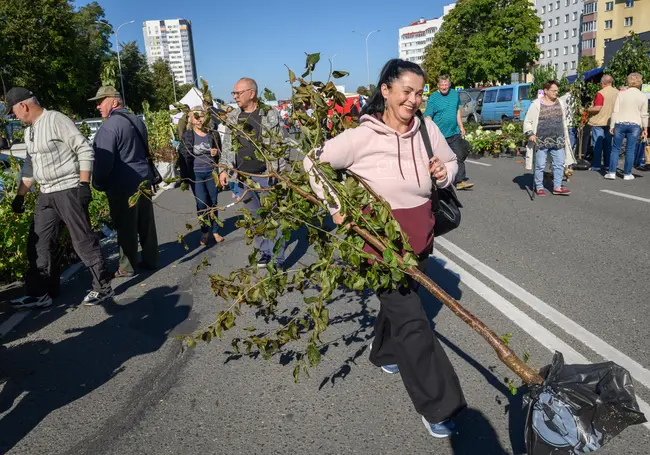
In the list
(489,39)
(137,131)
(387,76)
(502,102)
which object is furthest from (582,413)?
(489,39)

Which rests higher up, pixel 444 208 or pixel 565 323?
pixel 444 208

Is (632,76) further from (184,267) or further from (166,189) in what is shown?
(166,189)


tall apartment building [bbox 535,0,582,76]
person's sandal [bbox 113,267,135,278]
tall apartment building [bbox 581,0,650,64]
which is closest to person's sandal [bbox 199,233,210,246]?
person's sandal [bbox 113,267,135,278]

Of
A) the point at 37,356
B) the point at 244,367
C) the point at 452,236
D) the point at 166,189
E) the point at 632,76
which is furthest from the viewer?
the point at 166,189

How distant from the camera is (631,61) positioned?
13.9 metres

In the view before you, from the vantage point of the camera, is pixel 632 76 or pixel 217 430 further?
pixel 632 76

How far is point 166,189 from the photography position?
1370 centimetres

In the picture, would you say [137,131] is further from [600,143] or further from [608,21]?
[608,21]

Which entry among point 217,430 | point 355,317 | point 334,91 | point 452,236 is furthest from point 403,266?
point 452,236

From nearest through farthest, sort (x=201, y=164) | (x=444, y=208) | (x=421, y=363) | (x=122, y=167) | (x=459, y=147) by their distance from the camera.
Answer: (x=421, y=363) → (x=444, y=208) → (x=122, y=167) → (x=201, y=164) → (x=459, y=147)

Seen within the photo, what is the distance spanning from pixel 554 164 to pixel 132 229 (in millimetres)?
6587

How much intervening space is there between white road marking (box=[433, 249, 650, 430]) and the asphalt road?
16 millimetres

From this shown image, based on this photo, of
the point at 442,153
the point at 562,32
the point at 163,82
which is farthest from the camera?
the point at 562,32

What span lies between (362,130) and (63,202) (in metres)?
3.35
